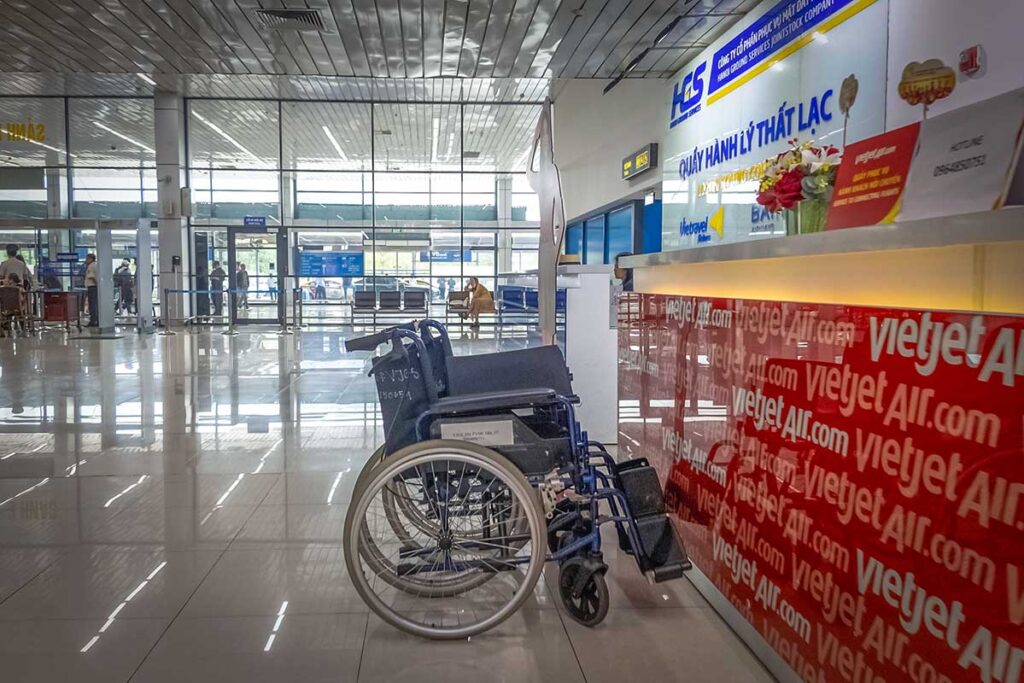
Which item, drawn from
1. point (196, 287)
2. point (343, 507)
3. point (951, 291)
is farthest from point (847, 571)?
point (196, 287)

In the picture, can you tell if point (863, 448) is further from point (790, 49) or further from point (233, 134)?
point (233, 134)

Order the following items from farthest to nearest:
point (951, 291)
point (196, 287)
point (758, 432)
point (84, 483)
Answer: point (196, 287), point (84, 483), point (758, 432), point (951, 291)

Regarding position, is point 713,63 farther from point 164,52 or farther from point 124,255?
point 124,255

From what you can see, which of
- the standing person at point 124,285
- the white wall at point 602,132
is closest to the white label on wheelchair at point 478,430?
the white wall at point 602,132

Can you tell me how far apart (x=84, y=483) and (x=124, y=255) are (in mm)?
16705

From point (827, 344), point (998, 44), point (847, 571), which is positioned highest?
point (998, 44)

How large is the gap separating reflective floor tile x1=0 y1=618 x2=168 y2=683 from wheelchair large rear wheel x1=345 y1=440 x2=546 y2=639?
2.10 ft

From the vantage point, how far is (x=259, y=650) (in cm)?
225

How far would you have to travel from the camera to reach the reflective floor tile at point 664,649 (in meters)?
2.12

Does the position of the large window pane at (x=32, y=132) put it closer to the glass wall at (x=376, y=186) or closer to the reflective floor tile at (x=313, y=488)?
the glass wall at (x=376, y=186)

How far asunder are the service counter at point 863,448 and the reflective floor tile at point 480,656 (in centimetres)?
56

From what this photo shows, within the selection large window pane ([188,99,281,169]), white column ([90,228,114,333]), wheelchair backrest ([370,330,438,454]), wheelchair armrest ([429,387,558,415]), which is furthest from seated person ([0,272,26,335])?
wheelchair armrest ([429,387,558,415])

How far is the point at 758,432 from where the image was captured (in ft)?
7.05

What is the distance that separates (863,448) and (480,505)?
4.01 feet
